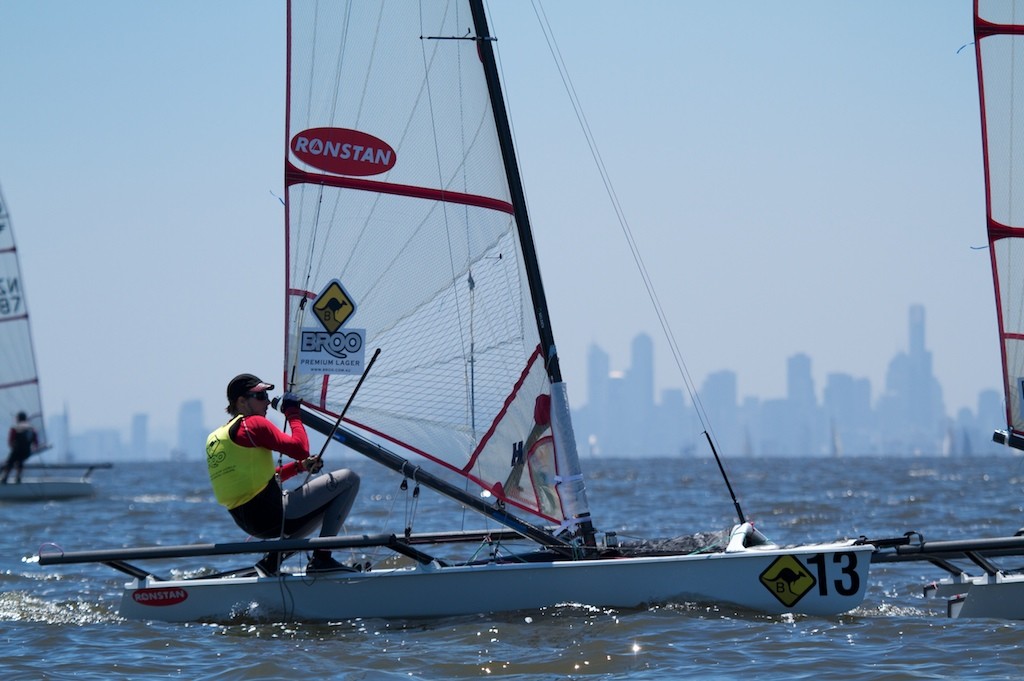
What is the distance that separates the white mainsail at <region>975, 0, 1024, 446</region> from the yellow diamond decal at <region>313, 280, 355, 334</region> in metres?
4.15

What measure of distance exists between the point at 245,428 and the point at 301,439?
0.32 metres

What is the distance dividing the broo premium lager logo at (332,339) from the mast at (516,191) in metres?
1.09

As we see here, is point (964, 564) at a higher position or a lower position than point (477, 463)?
lower

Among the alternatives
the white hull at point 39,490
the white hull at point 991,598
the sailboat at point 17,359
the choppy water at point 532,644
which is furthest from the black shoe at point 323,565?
the sailboat at point 17,359

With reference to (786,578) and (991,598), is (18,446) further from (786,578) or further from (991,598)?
(991,598)

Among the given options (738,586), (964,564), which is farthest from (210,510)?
(738,586)

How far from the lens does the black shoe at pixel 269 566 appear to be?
8.27 metres

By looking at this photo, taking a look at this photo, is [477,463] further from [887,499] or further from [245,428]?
[887,499]

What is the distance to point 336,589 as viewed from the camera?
818 cm

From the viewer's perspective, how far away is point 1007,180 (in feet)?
29.6

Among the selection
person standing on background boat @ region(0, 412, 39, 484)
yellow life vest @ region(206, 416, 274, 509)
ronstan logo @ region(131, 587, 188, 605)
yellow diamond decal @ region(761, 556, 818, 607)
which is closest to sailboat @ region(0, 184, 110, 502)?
person standing on background boat @ region(0, 412, 39, 484)

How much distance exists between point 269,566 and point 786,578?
9.88 feet

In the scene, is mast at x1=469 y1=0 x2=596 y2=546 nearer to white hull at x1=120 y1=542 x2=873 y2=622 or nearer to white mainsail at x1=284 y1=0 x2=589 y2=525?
white mainsail at x1=284 y1=0 x2=589 y2=525

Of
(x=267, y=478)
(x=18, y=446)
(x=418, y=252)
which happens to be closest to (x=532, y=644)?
(x=267, y=478)
